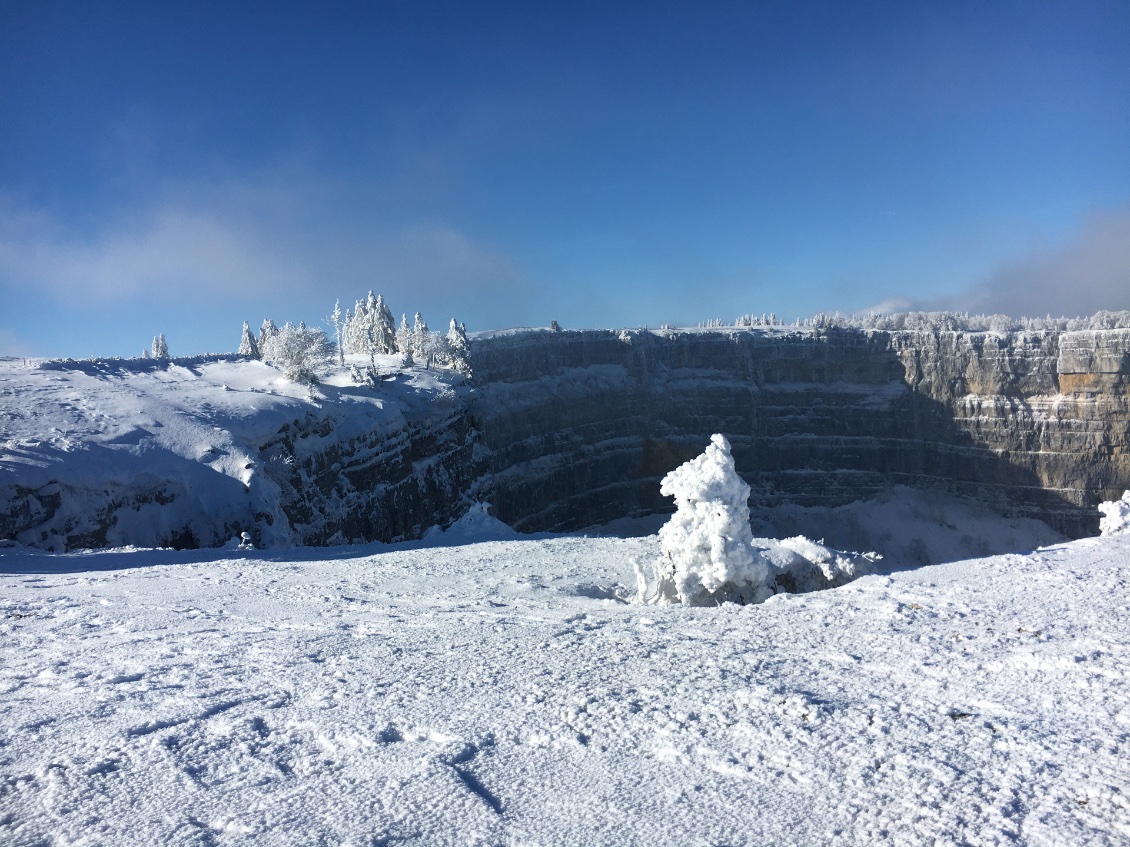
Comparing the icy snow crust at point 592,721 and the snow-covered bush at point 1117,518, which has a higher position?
the icy snow crust at point 592,721

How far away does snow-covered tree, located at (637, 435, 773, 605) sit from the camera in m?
11.6

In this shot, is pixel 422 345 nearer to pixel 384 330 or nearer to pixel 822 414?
pixel 384 330

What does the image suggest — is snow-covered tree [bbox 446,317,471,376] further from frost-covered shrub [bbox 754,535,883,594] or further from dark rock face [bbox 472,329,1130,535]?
frost-covered shrub [bbox 754,535,883,594]

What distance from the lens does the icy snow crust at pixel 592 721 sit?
3.90 m

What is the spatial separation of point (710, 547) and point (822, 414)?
6286cm

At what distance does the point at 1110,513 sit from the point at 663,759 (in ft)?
46.5

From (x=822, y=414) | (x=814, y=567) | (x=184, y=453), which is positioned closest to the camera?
(x=814, y=567)

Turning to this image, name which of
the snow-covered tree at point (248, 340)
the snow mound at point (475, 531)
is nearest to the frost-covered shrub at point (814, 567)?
the snow mound at point (475, 531)

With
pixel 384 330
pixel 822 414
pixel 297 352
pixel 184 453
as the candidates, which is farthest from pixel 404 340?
pixel 822 414

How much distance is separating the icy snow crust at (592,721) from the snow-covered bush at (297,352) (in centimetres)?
2469

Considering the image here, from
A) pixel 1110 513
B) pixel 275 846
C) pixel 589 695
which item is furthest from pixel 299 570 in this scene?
pixel 1110 513

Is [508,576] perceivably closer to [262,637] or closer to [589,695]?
[262,637]

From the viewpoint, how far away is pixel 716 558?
11.6 metres

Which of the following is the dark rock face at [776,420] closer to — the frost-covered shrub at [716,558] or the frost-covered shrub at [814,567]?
the frost-covered shrub at [716,558]
